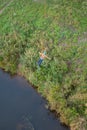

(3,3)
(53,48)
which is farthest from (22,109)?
(3,3)

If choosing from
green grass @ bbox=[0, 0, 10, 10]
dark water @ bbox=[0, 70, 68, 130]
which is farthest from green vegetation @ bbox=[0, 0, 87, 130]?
green grass @ bbox=[0, 0, 10, 10]

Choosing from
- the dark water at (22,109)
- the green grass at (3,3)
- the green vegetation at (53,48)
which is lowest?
the dark water at (22,109)

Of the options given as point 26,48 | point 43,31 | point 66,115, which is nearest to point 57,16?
point 43,31

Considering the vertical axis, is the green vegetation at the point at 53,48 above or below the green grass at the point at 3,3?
below

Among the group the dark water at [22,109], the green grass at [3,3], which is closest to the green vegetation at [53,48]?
the dark water at [22,109]

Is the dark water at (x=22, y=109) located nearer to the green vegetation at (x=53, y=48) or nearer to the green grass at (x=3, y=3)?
the green vegetation at (x=53, y=48)

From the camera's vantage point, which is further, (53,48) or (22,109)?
(53,48)

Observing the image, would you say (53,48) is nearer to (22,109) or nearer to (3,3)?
(22,109)

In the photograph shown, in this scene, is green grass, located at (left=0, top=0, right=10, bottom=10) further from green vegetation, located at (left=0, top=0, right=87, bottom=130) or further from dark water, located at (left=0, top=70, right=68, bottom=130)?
dark water, located at (left=0, top=70, right=68, bottom=130)
